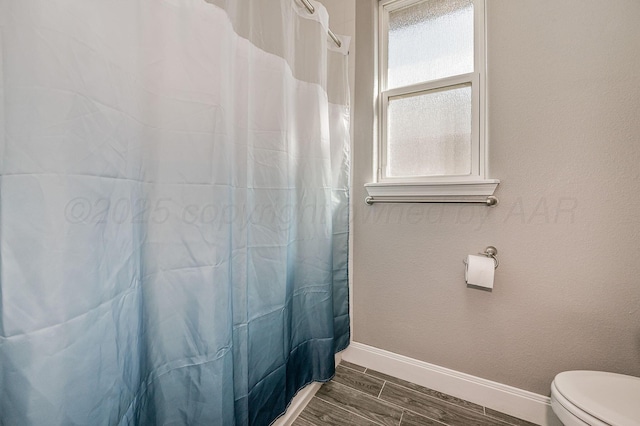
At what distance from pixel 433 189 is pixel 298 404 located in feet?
4.24

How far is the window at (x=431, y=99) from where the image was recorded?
1275 millimetres

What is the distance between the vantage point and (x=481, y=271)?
116 cm

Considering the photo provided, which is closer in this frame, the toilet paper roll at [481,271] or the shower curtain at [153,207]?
the shower curtain at [153,207]

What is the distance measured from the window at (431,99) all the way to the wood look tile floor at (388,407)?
3.60 ft

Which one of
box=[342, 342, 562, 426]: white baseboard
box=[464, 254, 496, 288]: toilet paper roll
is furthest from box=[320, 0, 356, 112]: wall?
box=[342, 342, 562, 426]: white baseboard

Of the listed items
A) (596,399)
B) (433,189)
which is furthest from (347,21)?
(596,399)

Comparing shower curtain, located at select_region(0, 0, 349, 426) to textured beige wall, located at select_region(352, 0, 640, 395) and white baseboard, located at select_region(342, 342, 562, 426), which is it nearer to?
white baseboard, located at select_region(342, 342, 562, 426)

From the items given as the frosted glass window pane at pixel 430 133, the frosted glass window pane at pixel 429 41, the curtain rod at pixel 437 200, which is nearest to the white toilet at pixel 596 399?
the curtain rod at pixel 437 200

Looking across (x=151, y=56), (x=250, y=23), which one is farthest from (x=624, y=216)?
(x=151, y=56)

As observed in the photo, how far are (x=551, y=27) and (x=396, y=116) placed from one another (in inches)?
29.2

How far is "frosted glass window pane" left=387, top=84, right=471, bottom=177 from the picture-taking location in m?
1.32

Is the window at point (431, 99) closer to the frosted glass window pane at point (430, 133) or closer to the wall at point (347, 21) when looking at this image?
the frosted glass window pane at point (430, 133)

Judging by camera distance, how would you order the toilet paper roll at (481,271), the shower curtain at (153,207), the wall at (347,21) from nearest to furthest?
1. the shower curtain at (153,207)
2. the toilet paper roll at (481,271)
3. the wall at (347,21)

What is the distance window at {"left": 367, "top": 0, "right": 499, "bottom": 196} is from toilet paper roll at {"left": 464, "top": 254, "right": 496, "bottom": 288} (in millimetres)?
332
